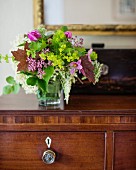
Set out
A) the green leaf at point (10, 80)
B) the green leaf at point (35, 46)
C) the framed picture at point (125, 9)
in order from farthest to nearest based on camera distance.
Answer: the framed picture at point (125, 9) → the green leaf at point (10, 80) → the green leaf at point (35, 46)

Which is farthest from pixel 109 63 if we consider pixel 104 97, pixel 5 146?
pixel 5 146

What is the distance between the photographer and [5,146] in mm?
863

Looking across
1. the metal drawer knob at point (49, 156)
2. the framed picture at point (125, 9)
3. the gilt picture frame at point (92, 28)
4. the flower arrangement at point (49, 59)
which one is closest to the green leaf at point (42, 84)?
the flower arrangement at point (49, 59)

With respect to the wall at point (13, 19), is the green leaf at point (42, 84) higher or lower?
lower

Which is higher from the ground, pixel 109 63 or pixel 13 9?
pixel 13 9

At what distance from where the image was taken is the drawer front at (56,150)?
0.86 metres

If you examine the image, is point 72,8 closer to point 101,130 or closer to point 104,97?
point 104,97

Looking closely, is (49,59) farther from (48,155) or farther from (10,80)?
(48,155)

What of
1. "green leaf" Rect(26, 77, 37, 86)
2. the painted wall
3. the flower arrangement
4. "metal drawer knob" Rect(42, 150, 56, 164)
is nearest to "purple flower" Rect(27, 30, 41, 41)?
the flower arrangement

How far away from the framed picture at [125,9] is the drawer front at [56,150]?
64cm

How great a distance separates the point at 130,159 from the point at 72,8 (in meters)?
0.74

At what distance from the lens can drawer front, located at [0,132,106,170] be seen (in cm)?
86

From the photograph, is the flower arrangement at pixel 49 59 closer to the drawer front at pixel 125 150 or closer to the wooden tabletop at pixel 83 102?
the wooden tabletop at pixel 83 102

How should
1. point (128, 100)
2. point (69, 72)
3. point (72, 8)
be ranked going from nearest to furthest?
point (69, 72), point (128, 100), point (72, 8)
